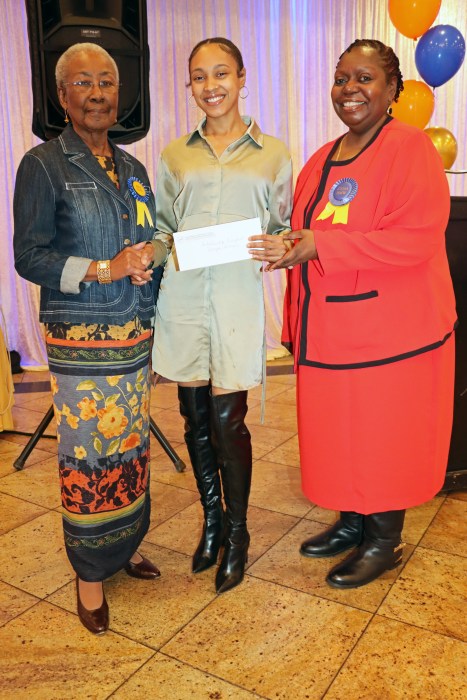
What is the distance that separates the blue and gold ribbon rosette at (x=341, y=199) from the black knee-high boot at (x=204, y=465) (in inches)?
25.7

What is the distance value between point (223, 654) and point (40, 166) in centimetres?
138

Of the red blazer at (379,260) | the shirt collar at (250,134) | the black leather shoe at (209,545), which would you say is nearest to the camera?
the red blazer at (379,260)

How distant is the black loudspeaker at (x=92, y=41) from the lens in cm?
231

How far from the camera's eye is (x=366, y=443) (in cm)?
183

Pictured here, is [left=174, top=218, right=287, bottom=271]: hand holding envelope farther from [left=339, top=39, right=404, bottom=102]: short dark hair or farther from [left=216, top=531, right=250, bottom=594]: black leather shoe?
[left=216, top=531, right=250, bottom=594]: black leather shoe

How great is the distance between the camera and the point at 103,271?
60.2 inches

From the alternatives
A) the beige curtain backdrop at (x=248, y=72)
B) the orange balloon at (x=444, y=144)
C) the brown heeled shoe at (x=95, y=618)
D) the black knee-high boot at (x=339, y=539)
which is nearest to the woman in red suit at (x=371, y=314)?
the black knee-high boot at (x=339, y=539)

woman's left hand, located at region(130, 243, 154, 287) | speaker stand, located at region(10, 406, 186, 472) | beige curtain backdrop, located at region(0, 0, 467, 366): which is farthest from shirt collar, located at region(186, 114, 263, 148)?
beige curtain backdrop, located at region(0, 0, 467, 366)

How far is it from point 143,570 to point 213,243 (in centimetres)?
112

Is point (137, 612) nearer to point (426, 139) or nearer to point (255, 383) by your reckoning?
point (255, 383)

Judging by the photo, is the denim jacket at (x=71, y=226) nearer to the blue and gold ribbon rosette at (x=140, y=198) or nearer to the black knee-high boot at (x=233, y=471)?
the blue and gold ribbon rosette at (x=140, y=198)

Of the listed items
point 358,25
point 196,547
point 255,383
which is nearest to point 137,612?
point 196,547

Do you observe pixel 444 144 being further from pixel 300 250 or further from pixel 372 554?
pixel 372 554

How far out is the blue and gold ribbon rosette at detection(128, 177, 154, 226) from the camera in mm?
1663
